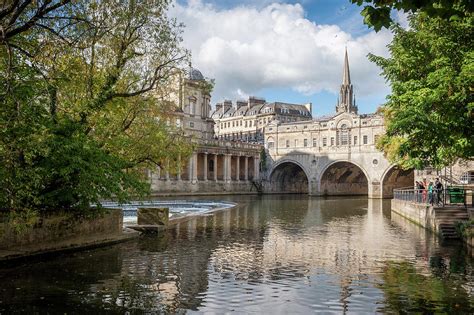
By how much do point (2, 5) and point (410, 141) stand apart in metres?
16.5

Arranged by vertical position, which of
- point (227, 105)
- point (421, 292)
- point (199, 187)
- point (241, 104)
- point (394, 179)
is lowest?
point (421, 292)

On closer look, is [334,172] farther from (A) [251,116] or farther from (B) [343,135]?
(A) [251,116]

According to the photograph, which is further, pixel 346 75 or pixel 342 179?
pixel 346 75

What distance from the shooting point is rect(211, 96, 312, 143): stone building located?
5177 inches

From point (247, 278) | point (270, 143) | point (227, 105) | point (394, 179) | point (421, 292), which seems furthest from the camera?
point (227, 105)

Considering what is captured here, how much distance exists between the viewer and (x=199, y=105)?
91562 millimetres

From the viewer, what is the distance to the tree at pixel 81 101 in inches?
504

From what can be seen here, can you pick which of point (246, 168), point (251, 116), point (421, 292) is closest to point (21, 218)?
point (421, 292)

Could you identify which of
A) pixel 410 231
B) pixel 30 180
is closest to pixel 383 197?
pixel 410 231

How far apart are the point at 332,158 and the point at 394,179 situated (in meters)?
10.4

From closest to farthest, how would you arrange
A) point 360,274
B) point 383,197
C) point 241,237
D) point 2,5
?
point 2,5 → point 360,274 → point 241,237 → point 383,197

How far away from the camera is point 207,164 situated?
83.9 meters

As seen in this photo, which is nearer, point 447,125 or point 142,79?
point 447,125

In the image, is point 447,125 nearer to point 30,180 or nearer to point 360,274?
point 360,274
